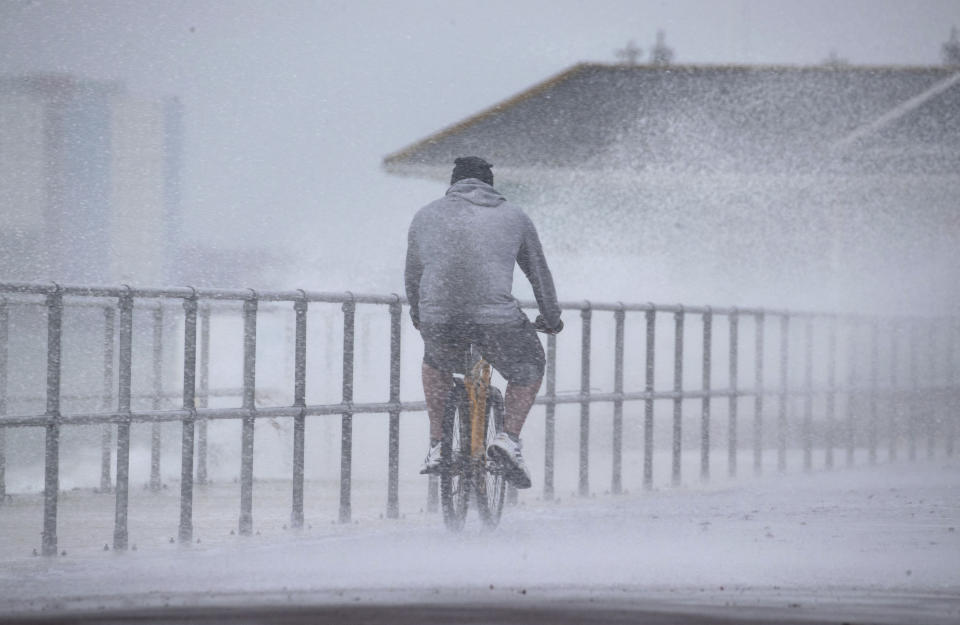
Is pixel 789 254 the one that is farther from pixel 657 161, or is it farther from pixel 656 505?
pixel 656 505

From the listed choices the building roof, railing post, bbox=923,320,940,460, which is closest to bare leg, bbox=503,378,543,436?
railing post, bbox=923,320,940,460

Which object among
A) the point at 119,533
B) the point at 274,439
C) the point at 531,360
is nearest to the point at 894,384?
the point at 274,439

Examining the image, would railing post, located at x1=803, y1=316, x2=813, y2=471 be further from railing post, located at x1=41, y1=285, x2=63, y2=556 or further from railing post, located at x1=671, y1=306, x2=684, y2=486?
railing post, located at x1=41, y1=285, x2=63, y2=556

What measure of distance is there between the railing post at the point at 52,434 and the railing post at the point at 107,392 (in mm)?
3936

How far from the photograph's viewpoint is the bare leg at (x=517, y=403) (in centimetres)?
983

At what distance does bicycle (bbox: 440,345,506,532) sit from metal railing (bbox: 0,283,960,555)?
3.21 feet

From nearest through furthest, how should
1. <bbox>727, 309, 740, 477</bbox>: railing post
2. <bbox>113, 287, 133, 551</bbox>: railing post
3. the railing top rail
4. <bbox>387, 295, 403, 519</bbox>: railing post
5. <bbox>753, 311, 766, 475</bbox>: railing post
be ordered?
the railing top rail
<bbox>113, 287, 133, 551</bbox>: railing post
<bbox>387, 295, 403, 519</bbox>: railing post
<bbox>727, 309, 740, 477</bbox>: railing post
<bbox>753, 311, 766, 475</bbox>: railing post

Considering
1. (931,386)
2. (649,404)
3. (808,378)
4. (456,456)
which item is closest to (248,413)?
(456,456)

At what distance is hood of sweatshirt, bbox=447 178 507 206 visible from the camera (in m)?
9.80

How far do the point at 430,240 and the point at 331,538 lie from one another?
1.63 meters

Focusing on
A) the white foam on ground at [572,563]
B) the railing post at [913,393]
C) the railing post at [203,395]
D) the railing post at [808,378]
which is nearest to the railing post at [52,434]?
the white foam on ground at [572,563]

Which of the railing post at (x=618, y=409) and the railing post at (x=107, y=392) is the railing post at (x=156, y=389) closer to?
the railing post at (x=107, y=392)

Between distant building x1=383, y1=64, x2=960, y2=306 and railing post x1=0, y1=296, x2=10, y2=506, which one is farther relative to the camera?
distant building x1=383, y1=64, x2=960, y2=306

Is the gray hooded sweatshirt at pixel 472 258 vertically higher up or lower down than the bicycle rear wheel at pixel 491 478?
higher up
